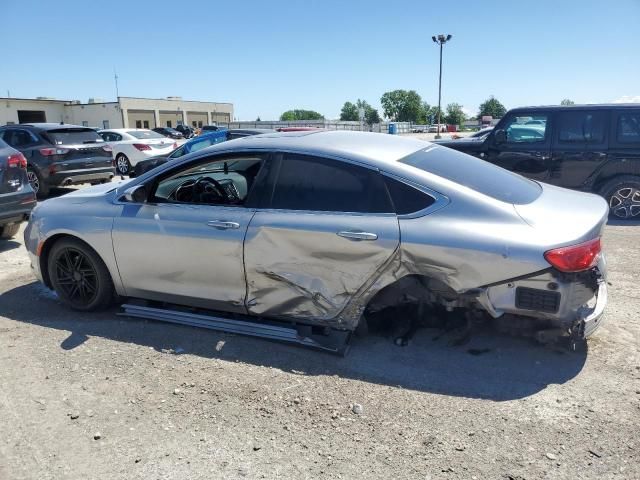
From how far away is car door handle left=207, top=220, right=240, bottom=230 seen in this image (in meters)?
3.69

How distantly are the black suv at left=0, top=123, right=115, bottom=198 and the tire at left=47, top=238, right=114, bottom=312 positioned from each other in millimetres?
6491

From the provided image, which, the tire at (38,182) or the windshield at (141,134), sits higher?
the windshield at (141,134)

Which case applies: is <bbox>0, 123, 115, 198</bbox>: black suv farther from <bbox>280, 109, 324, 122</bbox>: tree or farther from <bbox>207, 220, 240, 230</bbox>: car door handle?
<bbox>280, 109, 324, 122</bbox>: tree

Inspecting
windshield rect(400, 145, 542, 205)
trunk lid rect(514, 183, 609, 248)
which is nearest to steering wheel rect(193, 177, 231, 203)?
windshield rect(400, 145, 542, 205)

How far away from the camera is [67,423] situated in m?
2.92

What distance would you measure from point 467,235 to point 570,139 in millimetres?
6057

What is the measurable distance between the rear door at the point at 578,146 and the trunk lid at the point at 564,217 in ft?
15.9

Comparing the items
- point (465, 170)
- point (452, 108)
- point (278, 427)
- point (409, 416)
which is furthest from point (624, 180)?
point (452, 108)

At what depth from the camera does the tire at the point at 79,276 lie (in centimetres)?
428

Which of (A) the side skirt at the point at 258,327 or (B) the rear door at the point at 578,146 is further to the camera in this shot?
(B) the rear door at the point at 578,146

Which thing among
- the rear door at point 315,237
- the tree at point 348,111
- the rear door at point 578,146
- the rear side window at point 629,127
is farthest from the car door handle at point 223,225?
the tree at point 348,111

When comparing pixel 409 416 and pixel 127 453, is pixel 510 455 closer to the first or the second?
pixel 409 416

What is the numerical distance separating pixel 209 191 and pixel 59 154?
7572 mm

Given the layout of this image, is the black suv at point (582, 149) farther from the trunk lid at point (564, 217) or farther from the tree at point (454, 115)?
the tree at point (454, 115)
